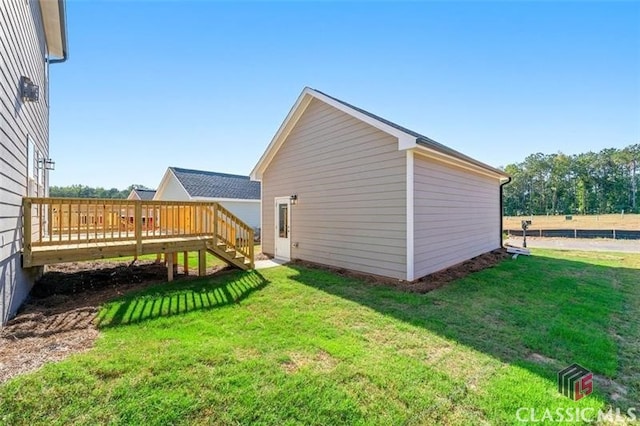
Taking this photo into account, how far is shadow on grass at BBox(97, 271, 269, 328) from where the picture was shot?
4570 mm

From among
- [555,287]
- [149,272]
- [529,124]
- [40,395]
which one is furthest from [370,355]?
[529,124]

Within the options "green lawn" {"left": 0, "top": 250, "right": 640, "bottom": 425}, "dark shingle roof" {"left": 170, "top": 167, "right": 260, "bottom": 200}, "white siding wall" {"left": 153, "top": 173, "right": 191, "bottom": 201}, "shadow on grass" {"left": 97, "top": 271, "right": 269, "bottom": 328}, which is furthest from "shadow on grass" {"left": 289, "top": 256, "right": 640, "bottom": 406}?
"white siding wall" {"left": 153, "top": 173, "right": 191, "bottom": 201}

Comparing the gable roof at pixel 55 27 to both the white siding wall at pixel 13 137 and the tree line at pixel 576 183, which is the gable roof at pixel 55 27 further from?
the tree line at pixel 576 183

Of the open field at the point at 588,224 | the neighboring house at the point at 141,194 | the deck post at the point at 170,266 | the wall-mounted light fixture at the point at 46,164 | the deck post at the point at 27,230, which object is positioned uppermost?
the neighboring house at the point at 141,194

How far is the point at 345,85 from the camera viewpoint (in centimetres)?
1180

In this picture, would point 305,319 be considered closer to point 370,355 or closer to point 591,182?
point 370,355

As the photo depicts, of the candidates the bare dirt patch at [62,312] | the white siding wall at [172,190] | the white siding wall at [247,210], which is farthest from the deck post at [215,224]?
the white siding wall at [247,210]

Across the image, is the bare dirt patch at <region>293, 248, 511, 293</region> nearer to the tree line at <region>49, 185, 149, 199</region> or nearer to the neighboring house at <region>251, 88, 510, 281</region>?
the neighboring house at <region>251, 88, 510, 281</region>

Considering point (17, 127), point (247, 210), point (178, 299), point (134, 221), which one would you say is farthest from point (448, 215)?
point (247, 210)

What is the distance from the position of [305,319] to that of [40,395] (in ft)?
9.98

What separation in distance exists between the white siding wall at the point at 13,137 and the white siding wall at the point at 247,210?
12.0 metres

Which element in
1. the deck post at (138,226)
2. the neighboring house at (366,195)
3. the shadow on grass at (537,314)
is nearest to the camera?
the shadow on grass at (537,314)

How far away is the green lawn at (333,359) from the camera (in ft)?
8.06

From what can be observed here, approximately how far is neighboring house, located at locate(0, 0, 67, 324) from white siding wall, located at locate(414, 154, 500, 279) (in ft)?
23.4
